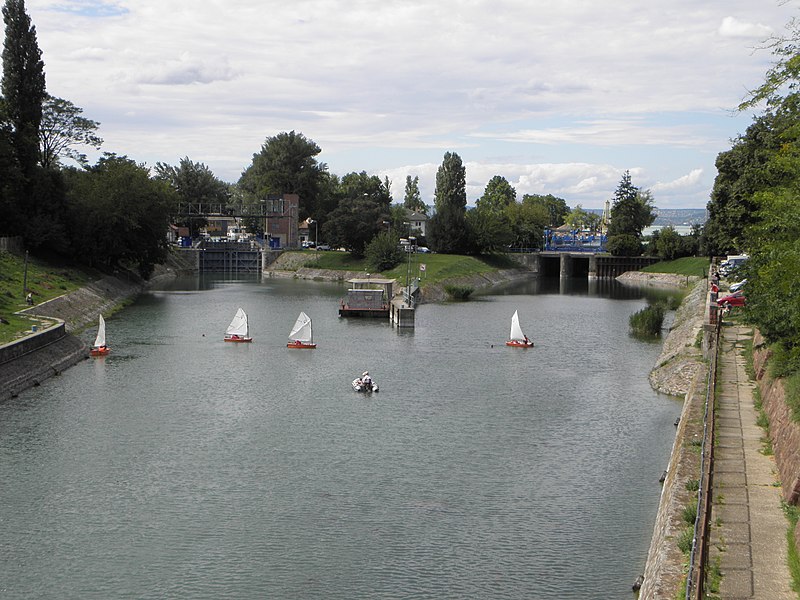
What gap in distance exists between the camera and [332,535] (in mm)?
30719

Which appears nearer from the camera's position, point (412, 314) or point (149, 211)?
point (412, 314)

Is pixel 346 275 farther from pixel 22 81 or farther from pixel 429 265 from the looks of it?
pixel 22 81

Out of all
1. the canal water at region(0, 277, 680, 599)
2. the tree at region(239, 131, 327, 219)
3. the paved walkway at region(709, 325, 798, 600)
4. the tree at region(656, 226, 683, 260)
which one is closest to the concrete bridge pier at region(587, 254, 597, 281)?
the tree at region(656, 226, 683, 260)

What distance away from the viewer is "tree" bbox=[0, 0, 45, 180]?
98188 mm

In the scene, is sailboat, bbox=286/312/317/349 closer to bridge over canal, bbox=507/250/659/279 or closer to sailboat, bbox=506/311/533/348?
sailboat, bbox=506/311/533/348

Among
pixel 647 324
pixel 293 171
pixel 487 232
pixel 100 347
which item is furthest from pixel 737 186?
pixel 293 171

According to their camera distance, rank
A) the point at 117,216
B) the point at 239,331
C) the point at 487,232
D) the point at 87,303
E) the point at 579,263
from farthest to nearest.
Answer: the point at 579,263 → the point at 487,232 → the point at 117,216 → the point at 87,303 → the point at 239,331

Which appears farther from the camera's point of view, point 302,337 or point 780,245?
point 302,337

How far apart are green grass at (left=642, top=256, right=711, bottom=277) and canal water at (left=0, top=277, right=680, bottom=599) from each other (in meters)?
86.1

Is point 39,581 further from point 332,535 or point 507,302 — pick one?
point 507,302

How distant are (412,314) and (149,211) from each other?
46.2 meters

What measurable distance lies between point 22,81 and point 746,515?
9504 cm

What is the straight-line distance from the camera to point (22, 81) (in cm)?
9956

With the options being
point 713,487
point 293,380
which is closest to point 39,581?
point 713,487
